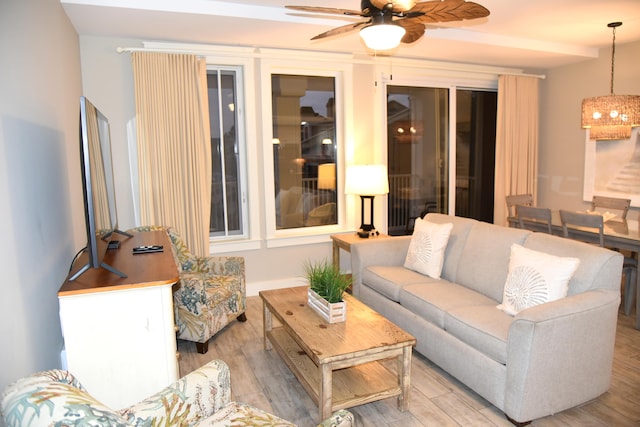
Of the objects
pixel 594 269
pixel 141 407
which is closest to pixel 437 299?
pixel 594 269

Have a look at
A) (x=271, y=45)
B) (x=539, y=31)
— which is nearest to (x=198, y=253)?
(x=271, y=45)

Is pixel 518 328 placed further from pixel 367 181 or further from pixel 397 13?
pixel 367 181

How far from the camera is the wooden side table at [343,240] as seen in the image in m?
4.37

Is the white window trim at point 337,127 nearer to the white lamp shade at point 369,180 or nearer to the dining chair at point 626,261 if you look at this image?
the white lamp shade at point 369,180

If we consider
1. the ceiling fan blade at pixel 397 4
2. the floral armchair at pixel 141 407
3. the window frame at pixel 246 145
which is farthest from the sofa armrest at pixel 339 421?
the window frame at pixel 246 145

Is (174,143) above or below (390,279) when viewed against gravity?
above

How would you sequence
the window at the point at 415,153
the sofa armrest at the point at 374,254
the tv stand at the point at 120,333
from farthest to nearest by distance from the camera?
1. the window at the point at 415,153
2. the sofa armrest at the point at 374,254
3. the tv stand at the point at 120,333

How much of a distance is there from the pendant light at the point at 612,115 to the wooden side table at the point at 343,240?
89.0 inches

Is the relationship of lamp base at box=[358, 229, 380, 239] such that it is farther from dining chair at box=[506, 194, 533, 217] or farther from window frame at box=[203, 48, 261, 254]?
dining chair at box=[506, 194, 533, 217]

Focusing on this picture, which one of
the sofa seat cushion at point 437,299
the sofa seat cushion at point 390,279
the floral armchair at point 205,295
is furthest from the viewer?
the sofa seat cushion at point 390,279

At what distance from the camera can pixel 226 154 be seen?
4535mm

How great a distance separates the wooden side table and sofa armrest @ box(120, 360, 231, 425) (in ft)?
8.79

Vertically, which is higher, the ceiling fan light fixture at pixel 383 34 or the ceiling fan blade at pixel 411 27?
the ceiling fan blade at pixel 411 27

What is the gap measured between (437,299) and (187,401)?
6.50 ft
